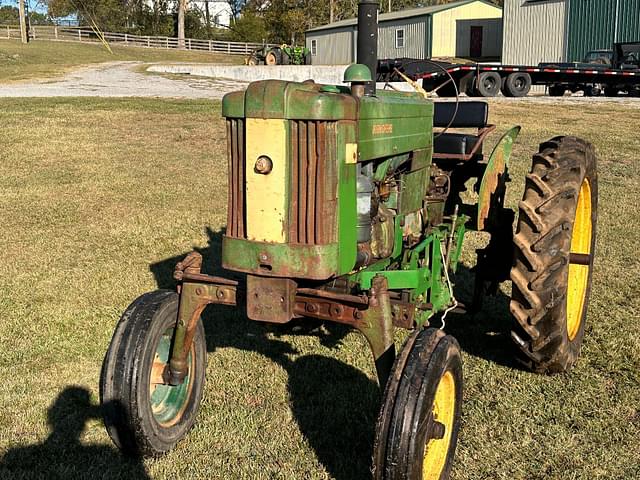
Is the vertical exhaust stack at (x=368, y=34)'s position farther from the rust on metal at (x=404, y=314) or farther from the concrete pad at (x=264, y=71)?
the concrete pad at (x=264, y=71)

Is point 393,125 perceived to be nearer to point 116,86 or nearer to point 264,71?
point 116,86

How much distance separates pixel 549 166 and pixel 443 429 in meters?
1.75

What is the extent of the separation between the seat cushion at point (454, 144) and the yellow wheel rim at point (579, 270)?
797mm

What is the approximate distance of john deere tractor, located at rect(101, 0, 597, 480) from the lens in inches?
115

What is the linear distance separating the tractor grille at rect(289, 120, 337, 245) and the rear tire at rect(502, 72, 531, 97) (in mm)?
21729

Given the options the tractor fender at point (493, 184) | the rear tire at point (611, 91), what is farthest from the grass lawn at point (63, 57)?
the tractor fender at point (493, 184)

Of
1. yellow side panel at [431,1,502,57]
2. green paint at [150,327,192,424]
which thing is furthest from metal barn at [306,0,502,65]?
green paint at [150,327,192,424]

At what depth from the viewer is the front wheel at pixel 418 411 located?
8.87 ft

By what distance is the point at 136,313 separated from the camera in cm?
331

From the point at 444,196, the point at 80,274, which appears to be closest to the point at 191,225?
the point at 80,274

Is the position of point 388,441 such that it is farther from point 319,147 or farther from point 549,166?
point 549,166

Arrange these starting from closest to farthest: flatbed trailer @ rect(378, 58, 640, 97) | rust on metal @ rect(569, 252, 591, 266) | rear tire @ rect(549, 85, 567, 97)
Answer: rust on metal @ rect(569, 252, 591, 266) < flatbed trailer @ rect(378, 58, 640, 97) < rear tire @ rect(549, 85, 567, 97)

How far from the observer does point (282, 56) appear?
122ft

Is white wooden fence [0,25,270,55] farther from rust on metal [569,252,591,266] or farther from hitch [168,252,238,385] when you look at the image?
hitch [168,252,238,385]
